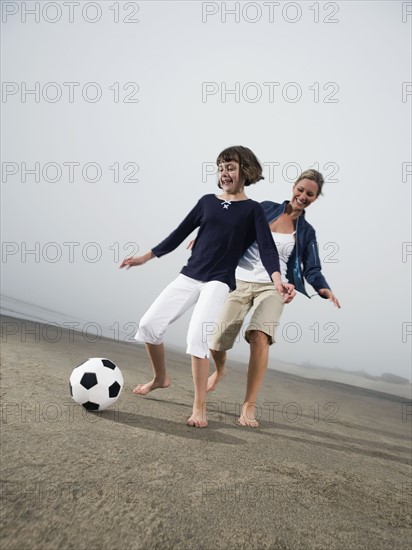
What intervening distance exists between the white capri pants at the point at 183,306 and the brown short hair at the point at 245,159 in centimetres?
93

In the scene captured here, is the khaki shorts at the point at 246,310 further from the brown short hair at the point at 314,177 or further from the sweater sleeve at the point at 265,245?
the brown short hair at the point at 314,177

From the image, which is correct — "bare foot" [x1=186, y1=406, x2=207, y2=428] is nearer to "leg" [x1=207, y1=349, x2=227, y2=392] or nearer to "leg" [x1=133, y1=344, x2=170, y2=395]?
"leg" [x1=133, y1=344, x2=170, y2=395]

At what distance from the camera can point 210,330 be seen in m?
3.00

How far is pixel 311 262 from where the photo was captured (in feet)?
12.8

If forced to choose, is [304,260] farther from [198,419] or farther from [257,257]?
[198,419]

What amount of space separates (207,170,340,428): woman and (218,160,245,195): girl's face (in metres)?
0.72

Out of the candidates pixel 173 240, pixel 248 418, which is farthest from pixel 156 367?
pixel 173 240

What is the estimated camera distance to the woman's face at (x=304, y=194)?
382cm

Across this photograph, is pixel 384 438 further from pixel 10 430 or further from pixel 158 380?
pixel 10 430

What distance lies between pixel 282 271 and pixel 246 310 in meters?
0.54

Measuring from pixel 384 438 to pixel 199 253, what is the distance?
2.91 m

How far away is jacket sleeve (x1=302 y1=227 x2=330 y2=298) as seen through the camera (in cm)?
384

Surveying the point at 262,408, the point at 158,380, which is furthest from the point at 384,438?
the point at 158,380

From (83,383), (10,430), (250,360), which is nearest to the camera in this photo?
(10,430)
